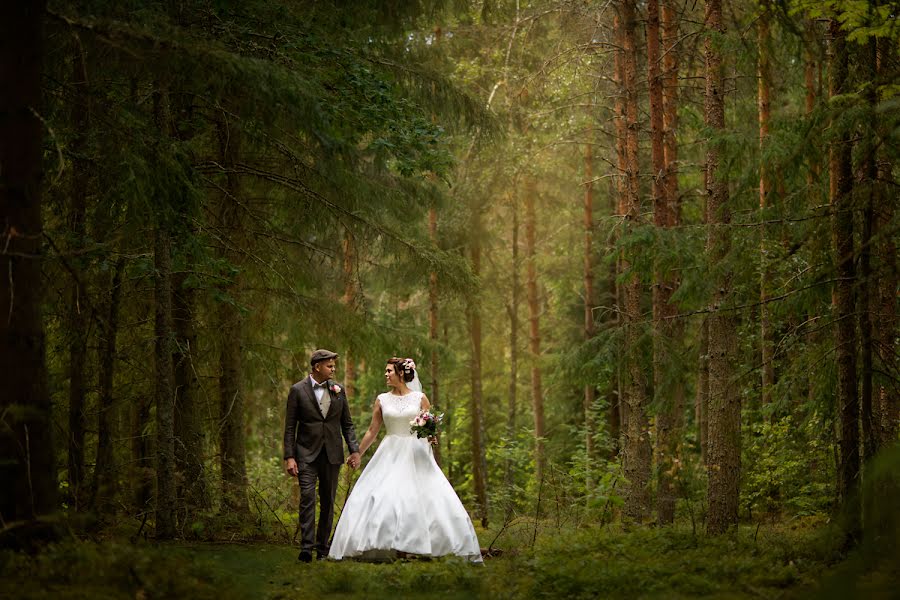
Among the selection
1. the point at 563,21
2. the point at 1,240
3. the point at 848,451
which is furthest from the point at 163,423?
the point at 563,21

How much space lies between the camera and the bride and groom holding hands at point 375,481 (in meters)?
9.27

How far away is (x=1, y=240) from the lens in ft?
20.9

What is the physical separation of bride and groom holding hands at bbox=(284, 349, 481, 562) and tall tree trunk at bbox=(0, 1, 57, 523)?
3.23m

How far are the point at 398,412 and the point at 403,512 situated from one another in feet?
4.36

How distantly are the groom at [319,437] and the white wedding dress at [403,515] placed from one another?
34cm

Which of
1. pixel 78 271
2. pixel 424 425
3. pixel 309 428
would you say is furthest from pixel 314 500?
pixel 78 271

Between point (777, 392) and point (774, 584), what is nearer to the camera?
point (774, 584)

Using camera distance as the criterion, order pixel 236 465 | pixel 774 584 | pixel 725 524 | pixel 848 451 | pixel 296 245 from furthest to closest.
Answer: pixel 296 245, pixel 236 465, pixel 725 524, pixel 848 451, pixel 774 584

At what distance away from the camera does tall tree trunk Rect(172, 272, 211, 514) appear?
11.2 meters

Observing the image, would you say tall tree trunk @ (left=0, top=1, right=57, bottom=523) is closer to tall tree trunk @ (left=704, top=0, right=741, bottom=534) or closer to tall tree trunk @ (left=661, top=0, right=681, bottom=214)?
tall tree trunk @ (left=704, top=0, right=741, bottom=534)

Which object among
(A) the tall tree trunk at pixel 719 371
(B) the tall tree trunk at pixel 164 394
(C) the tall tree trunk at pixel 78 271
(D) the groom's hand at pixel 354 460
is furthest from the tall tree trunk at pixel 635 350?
(C) the tall tree trunk at pixel 78 271

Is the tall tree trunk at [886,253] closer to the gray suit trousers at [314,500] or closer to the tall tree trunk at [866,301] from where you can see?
the tall tree trunk at [866,301]

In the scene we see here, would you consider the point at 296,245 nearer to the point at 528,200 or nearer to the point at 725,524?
the point at 725,524

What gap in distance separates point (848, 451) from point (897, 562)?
2915 millimetres
